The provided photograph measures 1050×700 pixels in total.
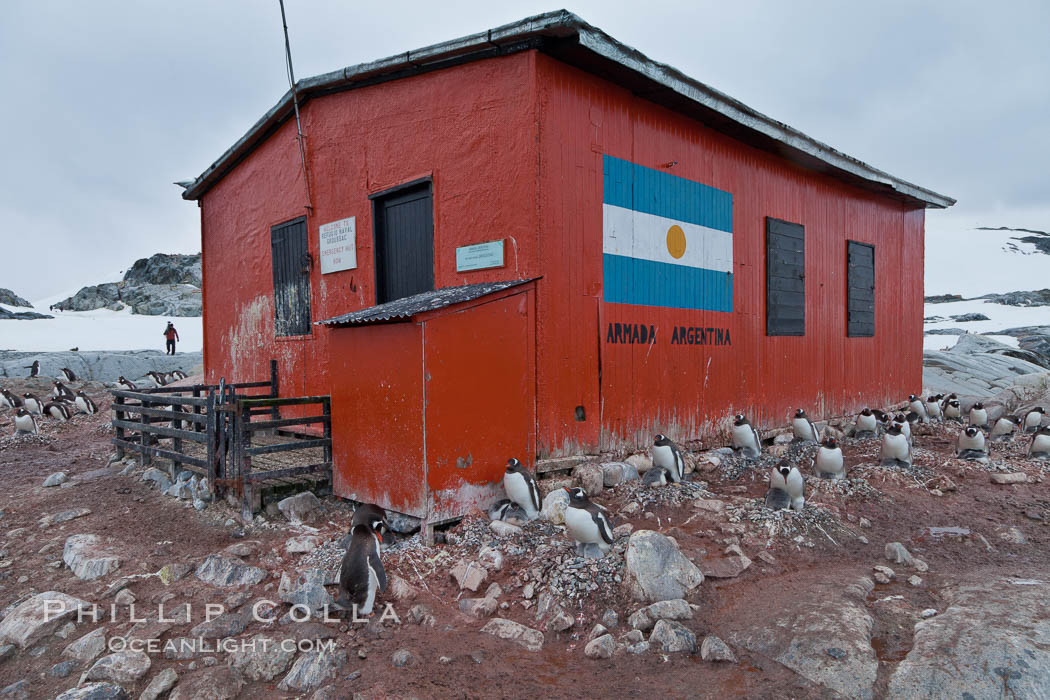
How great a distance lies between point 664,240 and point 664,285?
574 millimetres

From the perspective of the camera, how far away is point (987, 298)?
6375 centimetres

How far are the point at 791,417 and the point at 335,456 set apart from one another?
7387mm

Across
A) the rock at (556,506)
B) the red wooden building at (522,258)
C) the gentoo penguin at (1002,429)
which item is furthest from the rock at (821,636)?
the gentoo penguin at (1002,429)

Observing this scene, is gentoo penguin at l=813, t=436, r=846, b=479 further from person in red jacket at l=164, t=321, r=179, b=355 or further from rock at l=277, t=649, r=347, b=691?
person in red jacket at l=164, t=321, r=179, b=355

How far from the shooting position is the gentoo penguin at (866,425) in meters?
10.3

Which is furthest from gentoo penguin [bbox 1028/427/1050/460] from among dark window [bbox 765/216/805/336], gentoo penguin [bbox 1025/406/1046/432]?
dark window [bbox 765/216/805/336]

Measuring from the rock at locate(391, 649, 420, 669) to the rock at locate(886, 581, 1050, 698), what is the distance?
2813mm

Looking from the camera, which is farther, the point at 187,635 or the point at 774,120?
the point at 774,120

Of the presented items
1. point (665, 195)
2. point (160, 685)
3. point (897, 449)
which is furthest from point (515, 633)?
point (897, 449)

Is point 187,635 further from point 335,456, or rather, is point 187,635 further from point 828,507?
point 828,507

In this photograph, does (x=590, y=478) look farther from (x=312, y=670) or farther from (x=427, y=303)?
(x=312, y=670)

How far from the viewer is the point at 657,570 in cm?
473

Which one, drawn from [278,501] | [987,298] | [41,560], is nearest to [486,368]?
[278,501]

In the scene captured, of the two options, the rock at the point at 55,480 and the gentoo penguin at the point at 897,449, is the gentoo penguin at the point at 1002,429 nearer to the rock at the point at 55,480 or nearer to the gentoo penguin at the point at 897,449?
the gentoo penguin at the point at 897,449
